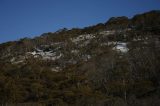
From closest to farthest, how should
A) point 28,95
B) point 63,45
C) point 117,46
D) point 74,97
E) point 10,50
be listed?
point 74,97
point 28,95
point 117,46
point 63,45
point 10,50

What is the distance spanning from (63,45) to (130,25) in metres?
25.1

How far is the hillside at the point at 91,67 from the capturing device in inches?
1518

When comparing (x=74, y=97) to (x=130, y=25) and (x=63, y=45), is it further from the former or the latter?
(x=130, y=25)

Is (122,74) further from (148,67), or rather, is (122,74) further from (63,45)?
(63,45)

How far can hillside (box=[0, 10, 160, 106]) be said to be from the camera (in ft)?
127

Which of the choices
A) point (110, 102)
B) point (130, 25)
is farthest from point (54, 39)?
point (110, 102)

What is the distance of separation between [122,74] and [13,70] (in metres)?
22.8

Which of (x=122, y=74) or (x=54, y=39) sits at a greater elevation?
(x=54, y=39)

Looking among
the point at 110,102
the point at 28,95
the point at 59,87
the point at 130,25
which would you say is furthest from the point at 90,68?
the point at 130,25

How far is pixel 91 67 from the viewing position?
Result: 60.1 m

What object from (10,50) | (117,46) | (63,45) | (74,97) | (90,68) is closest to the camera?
(74,97)

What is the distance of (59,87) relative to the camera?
45.7 m

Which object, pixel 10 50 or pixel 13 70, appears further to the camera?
pixel 10 50

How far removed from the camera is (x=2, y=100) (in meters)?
39.1
